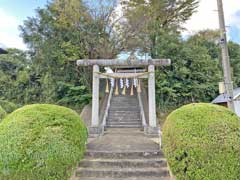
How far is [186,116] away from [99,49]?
9939mm

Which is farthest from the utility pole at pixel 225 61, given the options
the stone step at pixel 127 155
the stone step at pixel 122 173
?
the stone step at pixel 122 173

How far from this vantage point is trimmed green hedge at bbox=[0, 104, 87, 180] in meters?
3.76

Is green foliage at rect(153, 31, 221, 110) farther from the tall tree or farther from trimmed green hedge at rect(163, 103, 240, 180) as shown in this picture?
trimmed green hedge at rect(163, 103, 240, 180)

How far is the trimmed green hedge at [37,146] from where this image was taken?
376cm

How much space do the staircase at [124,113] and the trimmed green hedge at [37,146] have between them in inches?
241

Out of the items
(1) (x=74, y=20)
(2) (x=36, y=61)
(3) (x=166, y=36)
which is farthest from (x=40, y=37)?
(3) (x=166, y=36)

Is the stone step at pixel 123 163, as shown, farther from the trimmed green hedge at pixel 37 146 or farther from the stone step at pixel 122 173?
the trimmed green hedge at pixel 37 146

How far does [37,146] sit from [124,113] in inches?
306

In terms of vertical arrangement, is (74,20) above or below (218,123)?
above

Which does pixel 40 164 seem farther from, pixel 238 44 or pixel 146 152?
pixel 238 44

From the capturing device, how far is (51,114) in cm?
448

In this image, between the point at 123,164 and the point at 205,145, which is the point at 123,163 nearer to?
the point at 123,164

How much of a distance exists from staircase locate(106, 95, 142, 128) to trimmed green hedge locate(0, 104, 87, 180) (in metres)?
6.13

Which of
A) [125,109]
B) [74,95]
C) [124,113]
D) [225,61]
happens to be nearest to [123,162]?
[225,61]
